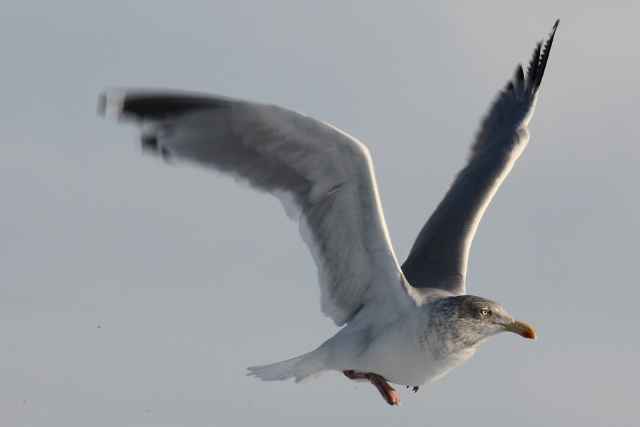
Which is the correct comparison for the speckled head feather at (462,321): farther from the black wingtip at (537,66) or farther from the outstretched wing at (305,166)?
the black wingtip at (537,66)

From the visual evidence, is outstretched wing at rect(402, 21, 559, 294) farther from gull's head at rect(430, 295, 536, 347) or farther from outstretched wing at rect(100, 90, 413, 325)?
outstretched wing at rect(100, 90, 413, 325)

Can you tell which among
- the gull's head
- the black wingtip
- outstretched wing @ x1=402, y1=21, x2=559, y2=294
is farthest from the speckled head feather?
the black wingtip

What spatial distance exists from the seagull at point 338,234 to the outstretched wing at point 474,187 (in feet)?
0.90

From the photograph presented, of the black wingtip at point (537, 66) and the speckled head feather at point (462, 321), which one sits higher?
the black wingtip at point (537, 66)

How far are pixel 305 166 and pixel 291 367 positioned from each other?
203 cm

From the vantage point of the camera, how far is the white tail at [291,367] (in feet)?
35.8

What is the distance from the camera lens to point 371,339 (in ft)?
35.4

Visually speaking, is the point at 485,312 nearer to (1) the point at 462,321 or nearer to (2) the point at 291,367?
A: (1) the point at 462,321

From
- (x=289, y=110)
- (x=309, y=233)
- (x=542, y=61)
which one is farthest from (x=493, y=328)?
(x=542, y=61)

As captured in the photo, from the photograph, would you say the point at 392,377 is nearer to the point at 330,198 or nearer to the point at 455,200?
the point at 330,198

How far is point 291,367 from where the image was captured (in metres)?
10.9

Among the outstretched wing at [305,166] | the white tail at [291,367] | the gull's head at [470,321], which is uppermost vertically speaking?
the outstretched wing at [305,166]

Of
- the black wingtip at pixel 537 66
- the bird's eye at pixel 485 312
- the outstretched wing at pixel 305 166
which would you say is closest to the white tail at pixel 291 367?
the outstretched wing at pixel 305 166

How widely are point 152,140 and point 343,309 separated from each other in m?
2.62
